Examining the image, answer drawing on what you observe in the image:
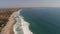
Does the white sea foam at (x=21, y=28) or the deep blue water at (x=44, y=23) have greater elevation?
the deep blue water at (x=44, y=23)

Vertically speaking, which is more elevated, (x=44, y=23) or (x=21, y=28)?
(x=44, y=23)

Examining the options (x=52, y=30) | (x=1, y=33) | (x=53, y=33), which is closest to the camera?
(x=1, y=33)

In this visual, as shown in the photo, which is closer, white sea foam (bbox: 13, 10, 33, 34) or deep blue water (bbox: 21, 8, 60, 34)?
white sea foam (bbox: 13, 10, 33, 34)

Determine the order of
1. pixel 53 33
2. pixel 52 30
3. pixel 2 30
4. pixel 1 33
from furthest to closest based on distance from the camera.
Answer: pixel 52 30 < pixel 53 33 < pixel 2 30 < pixel 1 33

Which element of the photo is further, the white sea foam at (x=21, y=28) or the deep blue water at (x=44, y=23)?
the deep blue water at (x=44, y=23)

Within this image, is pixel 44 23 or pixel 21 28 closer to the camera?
pixel 21 28

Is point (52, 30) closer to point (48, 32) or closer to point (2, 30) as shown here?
point (48, 32)

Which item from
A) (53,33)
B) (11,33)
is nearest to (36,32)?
(53,33)

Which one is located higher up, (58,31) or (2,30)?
(58,31)

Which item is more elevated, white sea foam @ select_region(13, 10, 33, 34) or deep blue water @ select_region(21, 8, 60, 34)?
deep blue water @ select_region(21, 8, 60, 34)

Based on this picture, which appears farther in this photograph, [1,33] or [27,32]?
[27,32]
